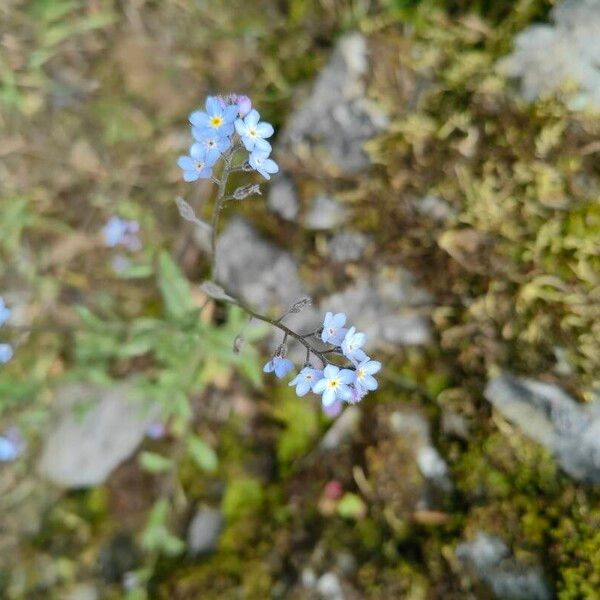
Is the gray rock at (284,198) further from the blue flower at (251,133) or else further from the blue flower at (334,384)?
the blue flower at (334,384)

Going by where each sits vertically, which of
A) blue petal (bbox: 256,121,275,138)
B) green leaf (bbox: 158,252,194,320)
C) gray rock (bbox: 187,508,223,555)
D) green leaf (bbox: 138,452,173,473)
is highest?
blue petal (bbox: 256,121,275,138)

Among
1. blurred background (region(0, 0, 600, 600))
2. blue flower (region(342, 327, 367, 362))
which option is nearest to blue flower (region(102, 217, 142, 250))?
blurred background (region(0, 0, 600, 600))

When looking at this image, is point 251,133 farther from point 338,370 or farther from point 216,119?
point 338,370

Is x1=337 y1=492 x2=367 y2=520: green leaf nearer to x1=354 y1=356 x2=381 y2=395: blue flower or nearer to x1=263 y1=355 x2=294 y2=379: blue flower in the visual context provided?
x1=354 y1=356 x2=381 y2=395: blue flower

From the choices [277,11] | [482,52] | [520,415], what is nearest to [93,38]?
[277,11]

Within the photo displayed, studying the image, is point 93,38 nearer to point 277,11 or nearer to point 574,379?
point 277,11

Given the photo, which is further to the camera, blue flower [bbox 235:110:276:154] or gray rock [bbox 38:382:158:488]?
gray rock [bbox 38:382:158:488]

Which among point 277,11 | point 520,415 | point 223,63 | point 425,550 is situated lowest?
point 425,550
